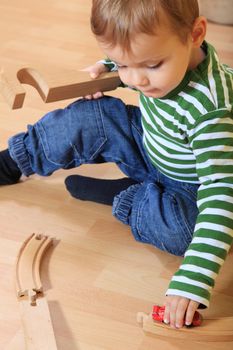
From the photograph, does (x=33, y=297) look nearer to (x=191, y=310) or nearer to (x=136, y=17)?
(x=191, y=310)

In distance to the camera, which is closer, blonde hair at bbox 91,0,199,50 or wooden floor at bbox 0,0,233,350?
blonde hair at bbox 91,0,199,50

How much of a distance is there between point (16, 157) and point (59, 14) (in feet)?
3.29

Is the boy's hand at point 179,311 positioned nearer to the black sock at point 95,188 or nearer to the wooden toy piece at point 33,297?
the wooden toy piece at point 33,297

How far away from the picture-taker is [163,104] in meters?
0.86

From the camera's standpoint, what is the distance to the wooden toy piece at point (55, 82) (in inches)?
38.0

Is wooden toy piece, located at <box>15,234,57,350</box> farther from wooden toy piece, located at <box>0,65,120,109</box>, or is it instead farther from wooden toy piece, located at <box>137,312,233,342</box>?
wooden toy piece, located at <box>0,65,120,109</box>

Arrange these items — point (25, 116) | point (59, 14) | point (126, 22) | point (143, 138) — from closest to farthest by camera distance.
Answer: point (126, 22) < point (143, 138) < point (25, 116) < point (59, 14)

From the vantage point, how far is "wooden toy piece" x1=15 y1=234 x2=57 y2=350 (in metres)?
0.80

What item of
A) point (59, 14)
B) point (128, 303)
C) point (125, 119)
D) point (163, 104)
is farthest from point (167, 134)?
point (59, 14)

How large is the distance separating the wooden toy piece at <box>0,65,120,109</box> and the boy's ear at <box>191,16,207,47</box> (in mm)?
249

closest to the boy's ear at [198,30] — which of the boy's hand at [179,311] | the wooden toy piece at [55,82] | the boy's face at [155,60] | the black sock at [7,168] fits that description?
the boy's face at [155,60]

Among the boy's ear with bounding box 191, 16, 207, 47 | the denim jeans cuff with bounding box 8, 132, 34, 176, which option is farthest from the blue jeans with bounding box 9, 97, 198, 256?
the boy's ear with bounding box 191, 16, 207, 47

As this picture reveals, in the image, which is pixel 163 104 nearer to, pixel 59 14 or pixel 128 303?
pixel 128 303

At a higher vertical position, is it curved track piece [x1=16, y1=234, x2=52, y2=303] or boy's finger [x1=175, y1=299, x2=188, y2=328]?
boy's finger [x1=175, y1=299, x2=188, y2=328]
